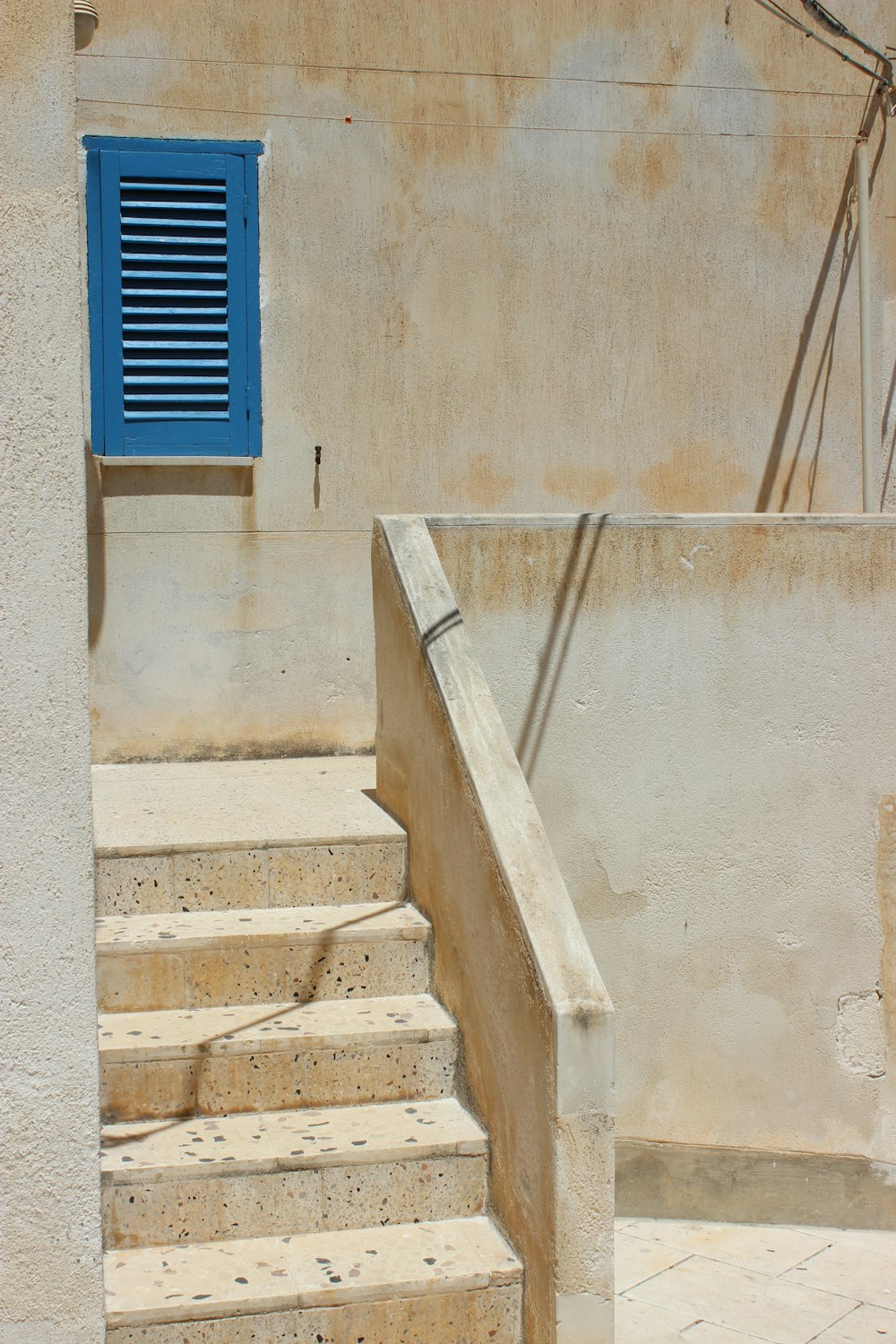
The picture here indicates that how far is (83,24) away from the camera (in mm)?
4172

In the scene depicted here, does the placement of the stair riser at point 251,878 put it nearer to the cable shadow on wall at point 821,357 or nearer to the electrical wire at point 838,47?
the cable shadow on wall at point 821,357

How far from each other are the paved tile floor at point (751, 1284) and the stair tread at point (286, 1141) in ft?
3.04

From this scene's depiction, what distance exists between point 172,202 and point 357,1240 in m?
4.48

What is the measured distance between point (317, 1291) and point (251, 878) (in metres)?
1.48

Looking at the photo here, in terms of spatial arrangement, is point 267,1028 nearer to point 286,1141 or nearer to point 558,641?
point 286,1141

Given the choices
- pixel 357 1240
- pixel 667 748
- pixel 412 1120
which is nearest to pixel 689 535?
pixel 667 748

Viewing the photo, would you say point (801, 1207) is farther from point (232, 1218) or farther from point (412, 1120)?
point (232, 1218)

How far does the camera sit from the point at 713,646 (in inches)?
194

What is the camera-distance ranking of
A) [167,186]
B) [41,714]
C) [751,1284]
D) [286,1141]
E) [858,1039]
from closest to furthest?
[41,714] → [286,1141] → [751,1284] → [858,1039] → [167,186]

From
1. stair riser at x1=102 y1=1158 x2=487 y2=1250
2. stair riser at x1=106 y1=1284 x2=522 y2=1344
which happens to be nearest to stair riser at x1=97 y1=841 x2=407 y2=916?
stair riser at x1=102 y1=1158 x2=487 y2=1250

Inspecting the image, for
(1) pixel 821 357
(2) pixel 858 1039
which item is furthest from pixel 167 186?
(2) pixel 858 1039

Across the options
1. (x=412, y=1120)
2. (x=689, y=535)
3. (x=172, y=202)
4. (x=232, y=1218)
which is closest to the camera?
(x=232, y=1218)

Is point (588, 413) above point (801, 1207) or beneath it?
above

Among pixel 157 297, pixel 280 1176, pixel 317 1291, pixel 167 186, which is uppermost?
pixel 167 186
